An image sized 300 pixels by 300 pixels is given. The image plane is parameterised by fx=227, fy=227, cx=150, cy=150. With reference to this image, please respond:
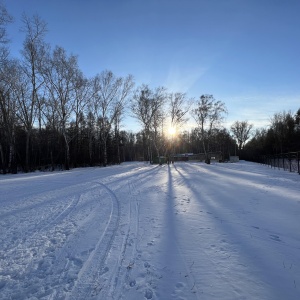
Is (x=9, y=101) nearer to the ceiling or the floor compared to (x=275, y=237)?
nearer to the ceiling

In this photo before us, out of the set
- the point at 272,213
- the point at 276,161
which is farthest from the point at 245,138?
the point at 272,213

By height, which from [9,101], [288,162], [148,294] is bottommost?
[148,294]

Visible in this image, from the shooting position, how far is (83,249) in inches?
166

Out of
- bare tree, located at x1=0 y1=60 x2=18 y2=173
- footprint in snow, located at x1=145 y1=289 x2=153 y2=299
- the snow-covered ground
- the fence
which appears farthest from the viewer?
bare tree, located at x1=0 y1=60 x2=18 y2=173

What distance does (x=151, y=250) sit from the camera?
165 inches

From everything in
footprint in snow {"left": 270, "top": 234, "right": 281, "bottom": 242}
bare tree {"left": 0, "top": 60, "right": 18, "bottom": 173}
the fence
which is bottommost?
footprint in snow {"left": 270, "top": 234, "right": 281, "bottom": 242}

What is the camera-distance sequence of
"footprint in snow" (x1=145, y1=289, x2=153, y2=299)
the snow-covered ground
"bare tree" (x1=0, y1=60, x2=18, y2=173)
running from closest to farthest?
"footprint in snow" (x1=145, y1=289, x2=153, y2=299), the snow-covered ground, "bare tree" (x1=0, y1=60, x2=18, y2=173)

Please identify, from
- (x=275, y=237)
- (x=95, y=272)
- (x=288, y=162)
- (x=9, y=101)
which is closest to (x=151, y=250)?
(x=95, y=272)

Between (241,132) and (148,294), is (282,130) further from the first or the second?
(148,294)

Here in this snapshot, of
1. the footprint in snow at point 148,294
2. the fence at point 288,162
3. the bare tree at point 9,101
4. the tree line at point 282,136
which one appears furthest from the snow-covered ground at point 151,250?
the tree line at point 282,136

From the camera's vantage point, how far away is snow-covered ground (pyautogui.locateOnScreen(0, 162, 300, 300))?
3.04m

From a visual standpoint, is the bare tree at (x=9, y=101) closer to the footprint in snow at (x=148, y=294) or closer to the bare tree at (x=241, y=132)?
the footprint in snow at (x=148, y=294)

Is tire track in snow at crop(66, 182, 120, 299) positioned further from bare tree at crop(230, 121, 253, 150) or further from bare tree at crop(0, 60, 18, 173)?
bare tree at crop(230, 121, 253, 150)

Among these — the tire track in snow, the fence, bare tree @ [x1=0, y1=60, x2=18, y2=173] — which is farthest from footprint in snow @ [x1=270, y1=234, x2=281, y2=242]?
bare tree @ [x1=0, y1=60, x2=18, y2=173]
